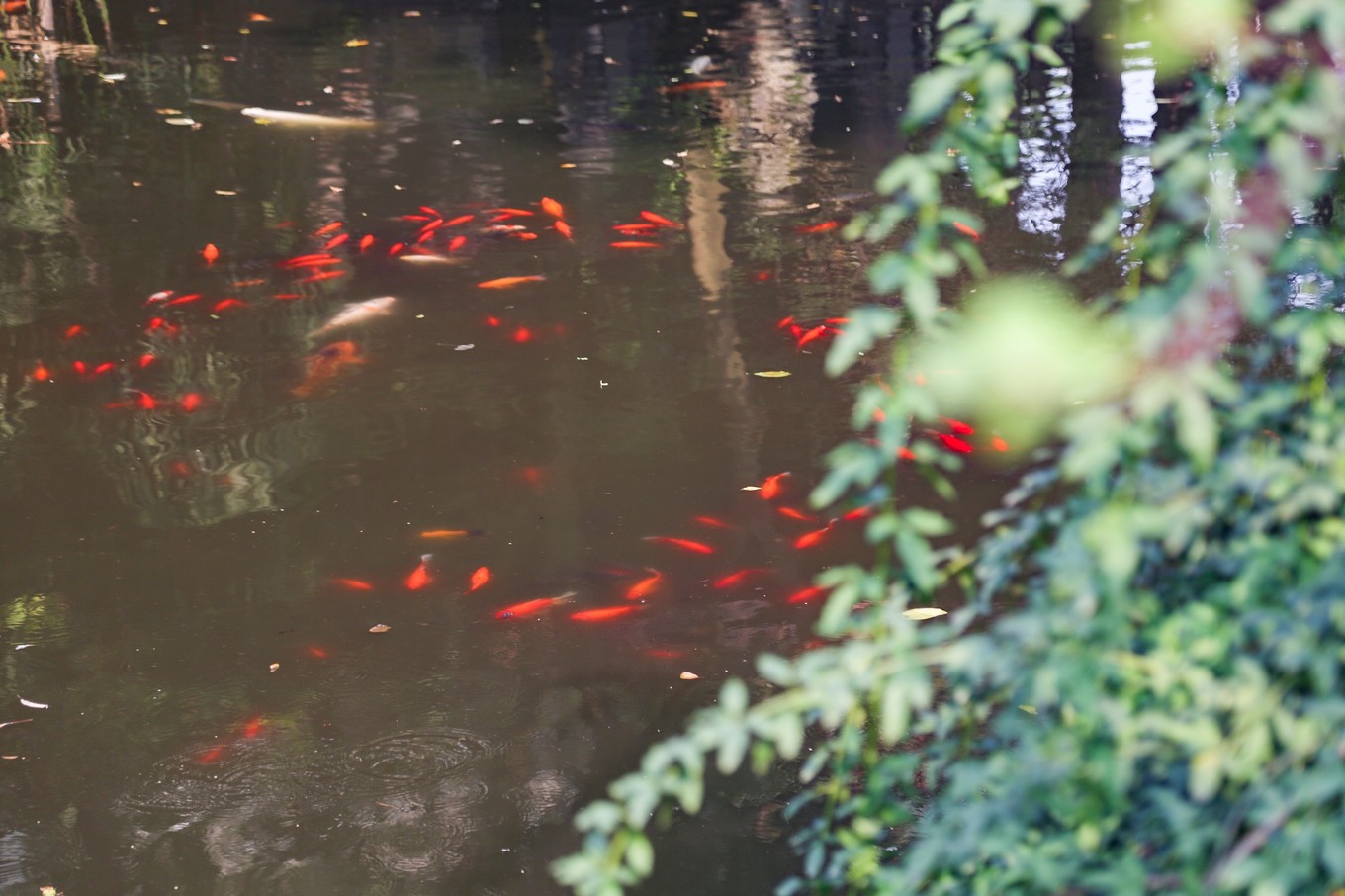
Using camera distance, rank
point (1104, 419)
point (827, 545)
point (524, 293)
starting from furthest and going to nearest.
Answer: point (524, 293), point (827, 545), point (1104, 419)

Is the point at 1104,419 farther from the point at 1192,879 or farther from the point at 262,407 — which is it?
the point at 262,407

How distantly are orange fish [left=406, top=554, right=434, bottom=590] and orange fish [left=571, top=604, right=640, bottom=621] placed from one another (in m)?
0.55

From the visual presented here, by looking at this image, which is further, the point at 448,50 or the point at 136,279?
the point at 448,50

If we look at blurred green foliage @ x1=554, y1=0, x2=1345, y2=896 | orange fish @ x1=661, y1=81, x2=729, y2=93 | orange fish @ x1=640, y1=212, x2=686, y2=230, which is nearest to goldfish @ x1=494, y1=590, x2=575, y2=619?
blurred green foliage @ x1=554, y1=0, x2=1345, y2=896

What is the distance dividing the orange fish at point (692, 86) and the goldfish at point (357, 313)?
518 cm

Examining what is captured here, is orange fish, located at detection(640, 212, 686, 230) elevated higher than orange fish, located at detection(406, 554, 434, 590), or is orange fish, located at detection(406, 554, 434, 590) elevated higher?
orange fish, located at detection(640, 212, 686, 230)

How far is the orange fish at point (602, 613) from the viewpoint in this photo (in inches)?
171

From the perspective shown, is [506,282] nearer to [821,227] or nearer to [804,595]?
[821,227]

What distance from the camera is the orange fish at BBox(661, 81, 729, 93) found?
11.2 metres

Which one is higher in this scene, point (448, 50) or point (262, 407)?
point (448, 50)

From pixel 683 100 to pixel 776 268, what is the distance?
13.7 ft

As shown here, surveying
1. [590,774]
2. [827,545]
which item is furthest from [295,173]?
[590,774]

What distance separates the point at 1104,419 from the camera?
4.09 feet

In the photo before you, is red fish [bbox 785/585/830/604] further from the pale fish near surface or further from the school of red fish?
the pale fish near surface
